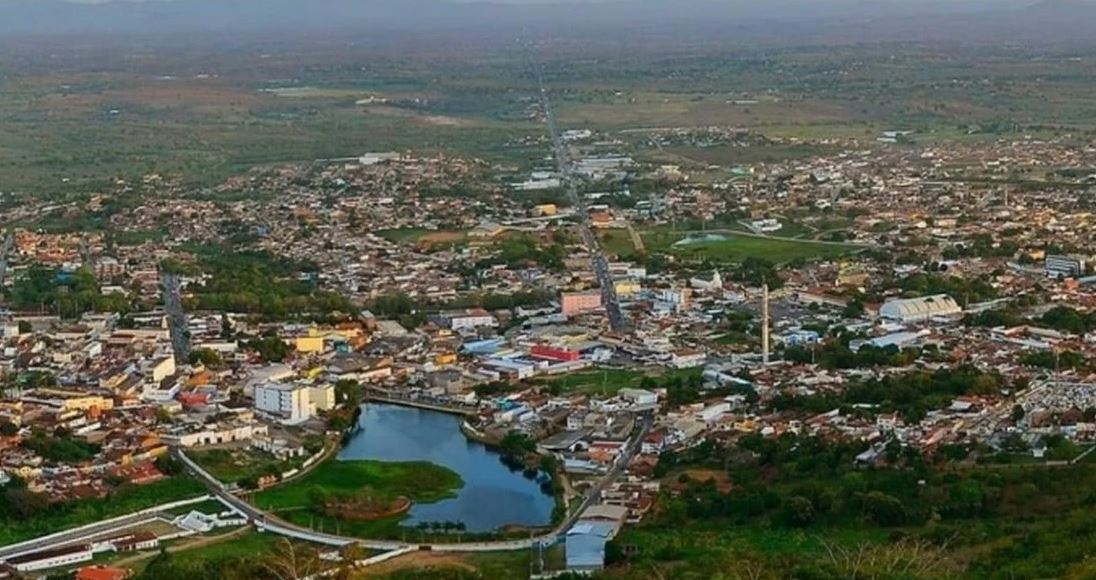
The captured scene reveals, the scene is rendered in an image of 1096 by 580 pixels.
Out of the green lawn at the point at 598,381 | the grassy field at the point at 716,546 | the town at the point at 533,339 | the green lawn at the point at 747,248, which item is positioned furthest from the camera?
the green lawn at the point at 747,248

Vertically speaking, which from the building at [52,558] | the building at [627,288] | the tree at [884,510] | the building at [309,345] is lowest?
the building at [627,288]

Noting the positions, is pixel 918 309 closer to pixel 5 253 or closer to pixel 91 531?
pixel 91 531

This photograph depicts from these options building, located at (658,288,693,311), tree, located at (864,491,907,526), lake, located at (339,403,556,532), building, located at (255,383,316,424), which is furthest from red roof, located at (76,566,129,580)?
building, located at (658,288,693,311)

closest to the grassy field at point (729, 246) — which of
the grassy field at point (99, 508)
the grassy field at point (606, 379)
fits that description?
the grassy field at point (606, 379)

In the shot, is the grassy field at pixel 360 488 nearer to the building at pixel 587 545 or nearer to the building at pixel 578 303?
the building at pixel 587 545

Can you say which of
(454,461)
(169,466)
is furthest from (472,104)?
(169,466)

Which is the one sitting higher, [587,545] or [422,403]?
[587,545]

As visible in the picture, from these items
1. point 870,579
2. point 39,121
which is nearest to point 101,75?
point 39,121
